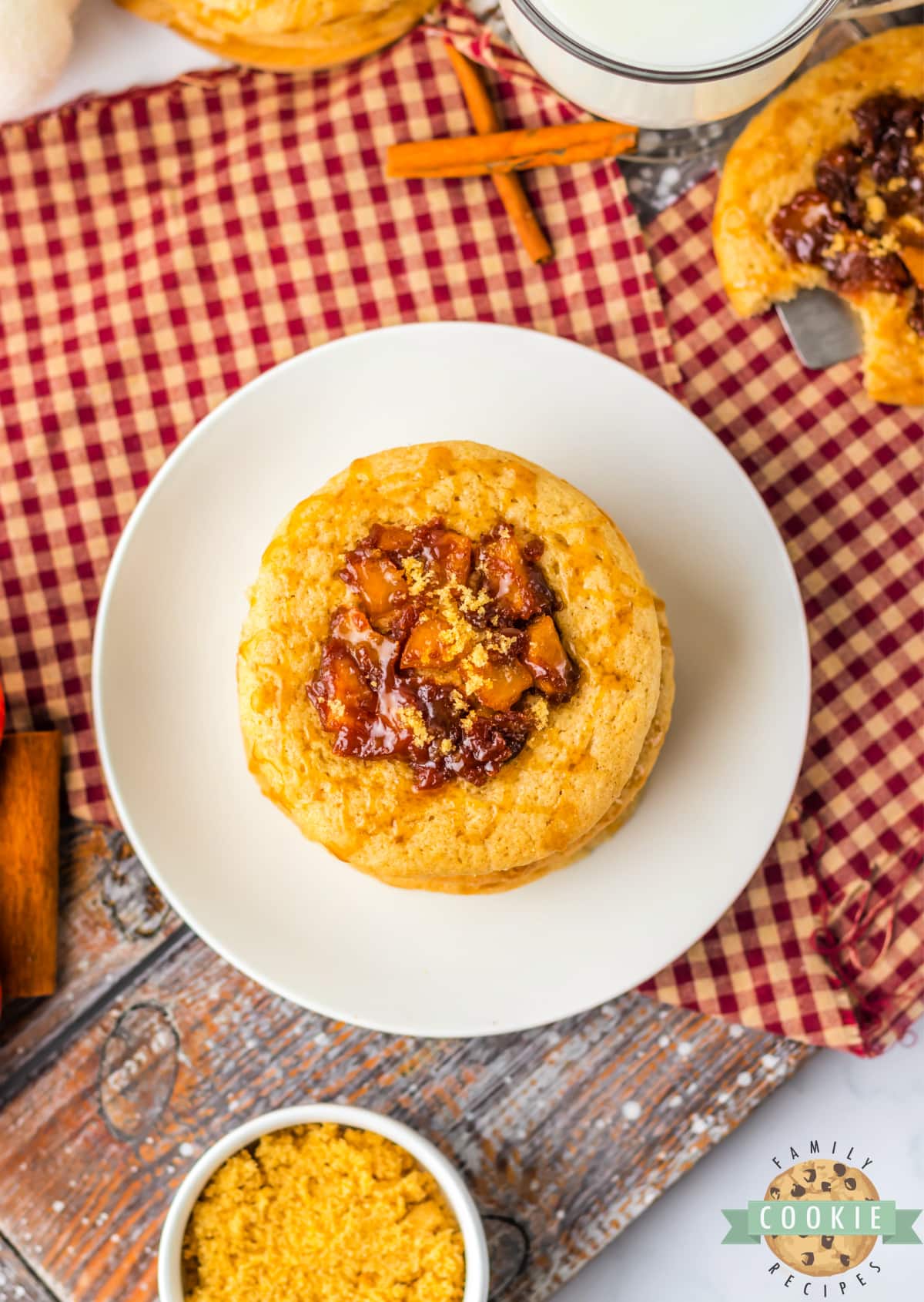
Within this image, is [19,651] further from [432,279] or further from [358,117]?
[358,117]

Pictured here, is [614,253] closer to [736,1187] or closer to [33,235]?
[33,235]

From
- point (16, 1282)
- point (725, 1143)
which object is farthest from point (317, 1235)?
point (725, 1143)

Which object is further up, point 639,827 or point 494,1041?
point 639,827

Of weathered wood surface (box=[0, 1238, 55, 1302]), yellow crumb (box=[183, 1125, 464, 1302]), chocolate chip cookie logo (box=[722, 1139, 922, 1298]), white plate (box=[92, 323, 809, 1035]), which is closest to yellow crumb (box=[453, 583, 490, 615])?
white plate (box=[92, 323, 809, 1035])

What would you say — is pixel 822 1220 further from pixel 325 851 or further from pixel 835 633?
pixel 325 851

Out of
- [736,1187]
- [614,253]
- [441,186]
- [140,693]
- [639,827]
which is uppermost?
[441,186]

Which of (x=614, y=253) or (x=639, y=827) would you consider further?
(x=614, y=253)

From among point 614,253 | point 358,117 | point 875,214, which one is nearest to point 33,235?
point 358,117

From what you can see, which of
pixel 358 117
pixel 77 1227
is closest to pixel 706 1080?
pixel 77 1227
